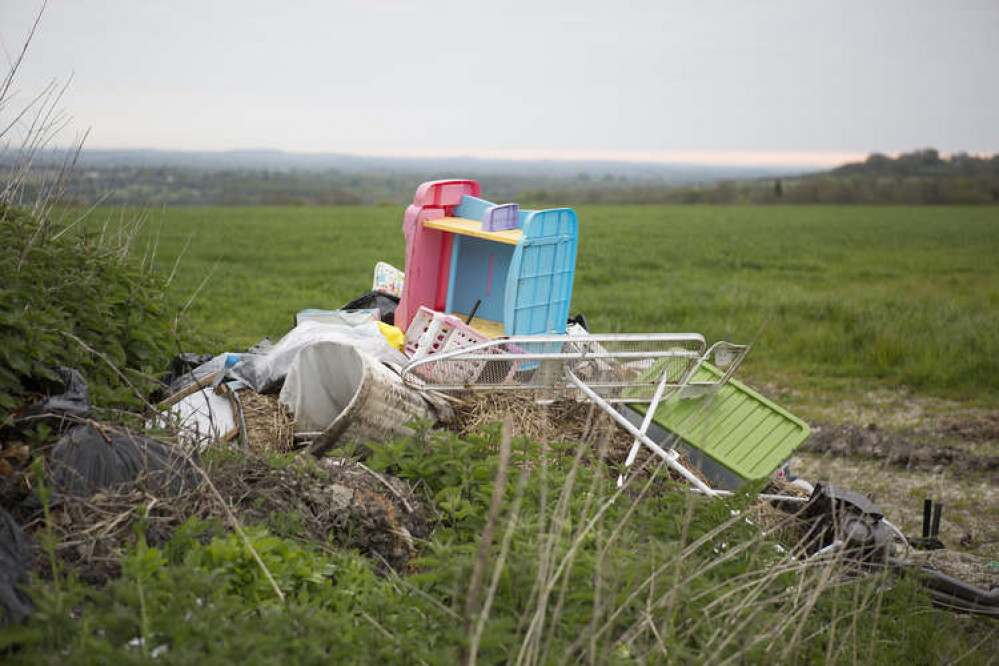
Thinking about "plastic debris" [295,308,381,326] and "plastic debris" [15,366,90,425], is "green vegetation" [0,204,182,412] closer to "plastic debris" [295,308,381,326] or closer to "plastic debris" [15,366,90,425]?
"plastic debris" [15,366,90,425]

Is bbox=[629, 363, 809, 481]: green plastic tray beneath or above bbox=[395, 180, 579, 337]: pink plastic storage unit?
beneath

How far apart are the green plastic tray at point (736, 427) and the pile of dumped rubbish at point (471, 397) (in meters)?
0.01

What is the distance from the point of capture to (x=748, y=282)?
17188 millimetres

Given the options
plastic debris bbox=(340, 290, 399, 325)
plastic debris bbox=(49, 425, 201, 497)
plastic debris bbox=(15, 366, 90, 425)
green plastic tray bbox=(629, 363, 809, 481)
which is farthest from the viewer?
plastic debris bbox=(340, 290, 399, 325)

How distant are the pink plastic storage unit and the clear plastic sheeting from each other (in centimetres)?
81

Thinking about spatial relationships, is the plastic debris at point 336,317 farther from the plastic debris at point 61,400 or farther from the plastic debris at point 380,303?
the plastic debris at point 61,400

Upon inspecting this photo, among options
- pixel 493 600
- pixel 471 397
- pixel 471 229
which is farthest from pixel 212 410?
pixel 493 600

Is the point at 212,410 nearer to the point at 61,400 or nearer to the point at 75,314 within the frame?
the point at 75,314

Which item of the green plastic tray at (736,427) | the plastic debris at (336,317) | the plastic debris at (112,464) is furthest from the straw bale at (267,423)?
Result: the green plastic tray at (736,427)

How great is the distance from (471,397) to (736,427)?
1.73 m

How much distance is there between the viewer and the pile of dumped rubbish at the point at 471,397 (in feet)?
11.7

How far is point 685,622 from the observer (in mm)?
2830

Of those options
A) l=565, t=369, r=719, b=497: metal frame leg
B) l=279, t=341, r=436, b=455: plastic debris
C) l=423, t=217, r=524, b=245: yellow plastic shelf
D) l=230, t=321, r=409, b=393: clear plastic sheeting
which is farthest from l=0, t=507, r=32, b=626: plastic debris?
l=423, t=217, r=524, b=245: yellow plastic shelf

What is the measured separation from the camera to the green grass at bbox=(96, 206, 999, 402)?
32.0 ft
